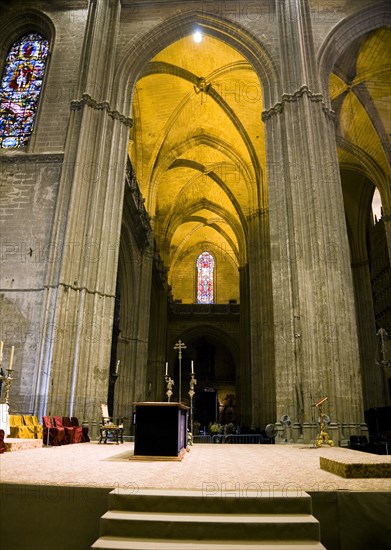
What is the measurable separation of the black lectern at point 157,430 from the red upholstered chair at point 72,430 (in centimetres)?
395

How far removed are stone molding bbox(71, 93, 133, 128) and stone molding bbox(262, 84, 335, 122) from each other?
15.5ft

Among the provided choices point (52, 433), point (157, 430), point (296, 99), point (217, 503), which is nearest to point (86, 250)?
point (52, 433)

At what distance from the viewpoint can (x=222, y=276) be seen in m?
Answer: 33.5

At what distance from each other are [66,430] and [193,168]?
18.6m

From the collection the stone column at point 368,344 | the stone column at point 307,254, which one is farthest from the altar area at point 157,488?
the stone column at point 368,344

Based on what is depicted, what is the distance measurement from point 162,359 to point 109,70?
639 inches

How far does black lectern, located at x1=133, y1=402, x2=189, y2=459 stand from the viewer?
19.4 ft

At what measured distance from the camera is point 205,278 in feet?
110

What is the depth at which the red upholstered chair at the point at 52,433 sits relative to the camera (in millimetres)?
8438

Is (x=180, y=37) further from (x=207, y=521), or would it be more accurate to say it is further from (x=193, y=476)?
(x=207, y=521)

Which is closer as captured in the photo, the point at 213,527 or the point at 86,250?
the point at 213,527

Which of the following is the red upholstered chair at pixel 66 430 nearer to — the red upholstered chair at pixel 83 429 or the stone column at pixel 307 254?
the red upholstered chair at pixel 83 429

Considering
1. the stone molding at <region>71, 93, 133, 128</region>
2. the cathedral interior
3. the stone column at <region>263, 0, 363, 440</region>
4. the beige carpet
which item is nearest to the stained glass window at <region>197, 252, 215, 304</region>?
the cathedral interior

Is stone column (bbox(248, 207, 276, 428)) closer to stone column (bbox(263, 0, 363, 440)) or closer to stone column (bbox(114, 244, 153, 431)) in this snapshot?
stone column (bbox(114, 244, 153, 431))
